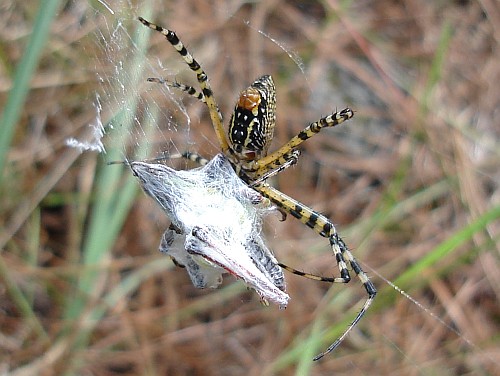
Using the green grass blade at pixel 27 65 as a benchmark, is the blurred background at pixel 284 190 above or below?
below

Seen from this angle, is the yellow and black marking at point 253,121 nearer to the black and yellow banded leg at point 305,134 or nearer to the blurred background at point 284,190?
the black and yellow banded leg at point 305,134

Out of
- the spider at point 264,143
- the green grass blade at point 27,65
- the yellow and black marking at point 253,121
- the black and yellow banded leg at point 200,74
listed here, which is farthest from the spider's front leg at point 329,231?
the green grass blade at point 27,65

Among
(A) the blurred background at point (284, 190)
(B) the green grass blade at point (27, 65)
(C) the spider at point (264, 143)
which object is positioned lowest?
(A) the blurred background at point (284, 190)

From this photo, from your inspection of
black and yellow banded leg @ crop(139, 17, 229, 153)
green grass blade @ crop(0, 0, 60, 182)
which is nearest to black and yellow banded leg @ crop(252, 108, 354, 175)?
black and yellow banded leg @ crop(139, 17, 229, 153)

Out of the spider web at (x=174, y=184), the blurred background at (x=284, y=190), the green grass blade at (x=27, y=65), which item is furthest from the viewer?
the blurred background at (x=284, y=190)

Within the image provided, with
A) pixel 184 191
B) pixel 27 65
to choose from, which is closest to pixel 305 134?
pixel 184 191

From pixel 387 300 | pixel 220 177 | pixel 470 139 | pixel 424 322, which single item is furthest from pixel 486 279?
pixel 220 177
